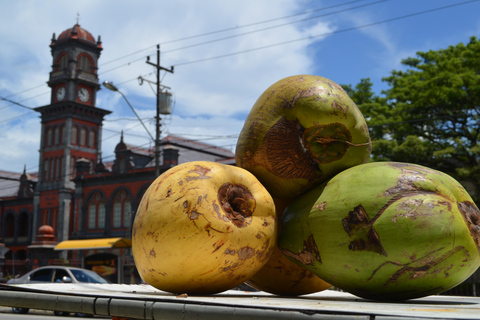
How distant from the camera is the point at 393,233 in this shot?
3043 mm

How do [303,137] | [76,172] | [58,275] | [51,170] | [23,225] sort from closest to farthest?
1. [303,137]
2. [58,275]
3. [76,172]
4. [51,170]
5. [23,225]

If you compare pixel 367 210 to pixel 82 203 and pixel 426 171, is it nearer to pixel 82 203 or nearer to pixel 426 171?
pixel 426 171

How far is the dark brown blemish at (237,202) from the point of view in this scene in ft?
11.2

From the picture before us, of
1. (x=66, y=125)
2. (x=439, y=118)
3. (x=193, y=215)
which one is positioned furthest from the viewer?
(x=66, y=125)

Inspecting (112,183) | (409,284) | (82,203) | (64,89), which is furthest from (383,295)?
(64,89)

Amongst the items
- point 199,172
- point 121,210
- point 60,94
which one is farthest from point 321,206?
point 60,94

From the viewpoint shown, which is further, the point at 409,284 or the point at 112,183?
the point at 112,183

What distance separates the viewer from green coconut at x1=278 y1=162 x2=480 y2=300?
9.97ft

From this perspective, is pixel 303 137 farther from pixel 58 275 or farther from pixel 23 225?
pixel 23 225

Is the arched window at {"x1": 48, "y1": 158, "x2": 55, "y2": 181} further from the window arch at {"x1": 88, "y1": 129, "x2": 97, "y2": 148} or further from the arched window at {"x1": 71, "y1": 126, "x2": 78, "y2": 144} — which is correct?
the window arch at {"x1": 88, "y1": 129, "x2": 97, "y2": 148}

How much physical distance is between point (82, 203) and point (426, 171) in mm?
41950

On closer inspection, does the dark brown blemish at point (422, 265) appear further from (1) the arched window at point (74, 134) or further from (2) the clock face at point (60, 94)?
(2) the clock face at point (60, 94)

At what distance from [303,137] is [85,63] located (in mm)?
48309

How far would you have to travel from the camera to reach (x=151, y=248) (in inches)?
133
